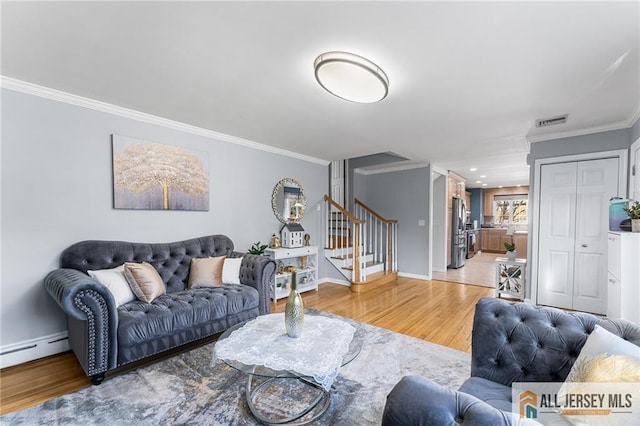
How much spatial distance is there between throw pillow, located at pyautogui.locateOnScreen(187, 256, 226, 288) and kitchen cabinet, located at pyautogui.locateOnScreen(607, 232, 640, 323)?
3732mm

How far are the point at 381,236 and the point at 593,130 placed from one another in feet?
11.5

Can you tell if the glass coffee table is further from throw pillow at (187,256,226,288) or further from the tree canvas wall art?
the tree canvas wall art

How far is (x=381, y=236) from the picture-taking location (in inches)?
231

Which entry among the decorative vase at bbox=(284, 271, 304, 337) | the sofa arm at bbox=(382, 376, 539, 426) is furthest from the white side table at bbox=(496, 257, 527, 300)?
the sofa arm at bbox=(382, 376, 539, 426)

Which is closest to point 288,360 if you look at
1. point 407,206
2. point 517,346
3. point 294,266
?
point 517,346

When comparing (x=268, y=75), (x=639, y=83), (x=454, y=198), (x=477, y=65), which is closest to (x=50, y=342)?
(x=268, y=75)

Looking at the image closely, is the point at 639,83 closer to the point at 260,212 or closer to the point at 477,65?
the point at 477,65

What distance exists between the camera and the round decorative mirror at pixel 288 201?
4457 mm

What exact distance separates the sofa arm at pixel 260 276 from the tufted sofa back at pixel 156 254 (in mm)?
402

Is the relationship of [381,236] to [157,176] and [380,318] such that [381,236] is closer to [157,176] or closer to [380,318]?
[380,318]

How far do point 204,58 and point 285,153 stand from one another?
2.62 m

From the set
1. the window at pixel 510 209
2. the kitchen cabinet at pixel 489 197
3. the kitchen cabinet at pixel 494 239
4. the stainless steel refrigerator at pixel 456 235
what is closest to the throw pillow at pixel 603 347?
the stainless steel refrigerator at pixel 456 235

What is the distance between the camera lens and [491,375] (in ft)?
4.60

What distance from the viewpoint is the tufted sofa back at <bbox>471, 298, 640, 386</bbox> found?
1.28 m
